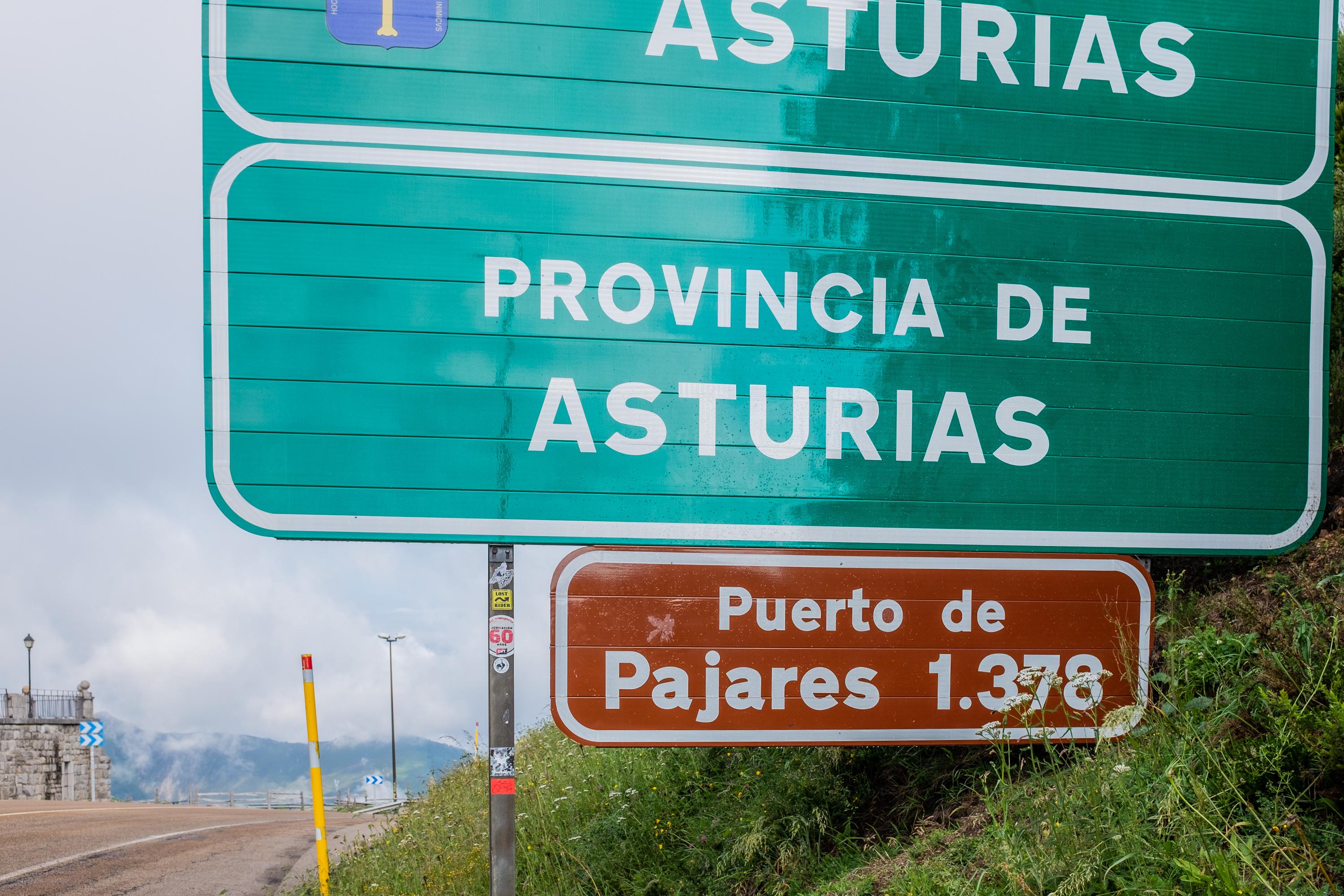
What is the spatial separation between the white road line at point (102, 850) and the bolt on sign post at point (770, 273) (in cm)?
927

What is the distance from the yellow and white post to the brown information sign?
11.4ft

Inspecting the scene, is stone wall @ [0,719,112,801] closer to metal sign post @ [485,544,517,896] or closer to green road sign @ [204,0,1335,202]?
metal sign post @ [485,544,517,896]

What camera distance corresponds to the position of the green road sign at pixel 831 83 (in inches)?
145

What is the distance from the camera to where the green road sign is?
3.70 m

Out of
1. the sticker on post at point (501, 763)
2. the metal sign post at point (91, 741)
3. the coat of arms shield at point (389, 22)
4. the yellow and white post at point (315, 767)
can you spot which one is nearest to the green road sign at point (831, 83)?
the coat of arms shield at point (389, 22)

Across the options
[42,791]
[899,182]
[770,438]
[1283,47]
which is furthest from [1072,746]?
[42,791]

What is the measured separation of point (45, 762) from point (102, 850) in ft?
84.0

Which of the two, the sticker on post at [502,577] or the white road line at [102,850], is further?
the white road line at [102,850]

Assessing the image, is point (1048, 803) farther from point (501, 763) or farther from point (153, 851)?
point (153, 851)

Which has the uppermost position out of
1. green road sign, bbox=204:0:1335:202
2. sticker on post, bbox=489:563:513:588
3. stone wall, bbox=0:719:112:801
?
green road sign, bbox=204:0:1335:202

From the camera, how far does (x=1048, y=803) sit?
11.8 feet

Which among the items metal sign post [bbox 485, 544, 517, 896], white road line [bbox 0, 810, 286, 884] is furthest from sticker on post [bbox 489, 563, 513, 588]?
white road line [bbox 0, 810, 286, 884]

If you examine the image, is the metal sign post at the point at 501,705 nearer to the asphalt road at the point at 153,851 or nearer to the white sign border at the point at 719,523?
the white sign border at the point at 719,523

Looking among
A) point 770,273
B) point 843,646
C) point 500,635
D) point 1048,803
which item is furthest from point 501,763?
point 770,273
